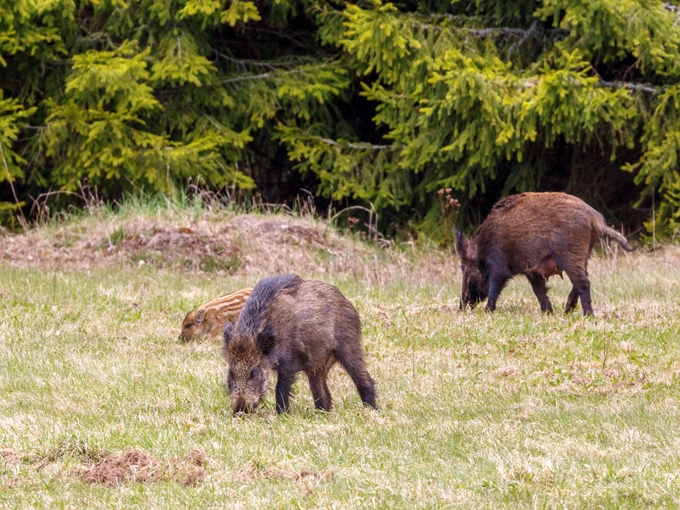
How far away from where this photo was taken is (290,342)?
24.1ft

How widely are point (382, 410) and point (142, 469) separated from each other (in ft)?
7.14

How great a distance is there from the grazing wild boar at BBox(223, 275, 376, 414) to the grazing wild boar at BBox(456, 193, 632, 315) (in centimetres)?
439

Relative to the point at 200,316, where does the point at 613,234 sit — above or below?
above

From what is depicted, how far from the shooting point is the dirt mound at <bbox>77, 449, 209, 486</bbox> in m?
5.96

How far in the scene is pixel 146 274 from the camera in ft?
47.4

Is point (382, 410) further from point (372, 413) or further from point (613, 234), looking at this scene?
point (613, 234)

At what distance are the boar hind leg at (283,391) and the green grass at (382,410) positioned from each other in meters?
0.14

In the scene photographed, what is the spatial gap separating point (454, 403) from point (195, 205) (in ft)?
33.2

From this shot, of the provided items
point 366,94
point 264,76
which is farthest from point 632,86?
point 264,76

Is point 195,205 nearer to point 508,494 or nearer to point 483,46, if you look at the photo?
point 483,46

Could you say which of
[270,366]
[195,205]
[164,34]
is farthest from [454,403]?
[164,34]

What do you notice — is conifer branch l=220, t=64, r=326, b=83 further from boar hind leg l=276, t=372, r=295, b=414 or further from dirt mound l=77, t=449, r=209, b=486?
dirt mound l=77, t=449, r=209, b=486

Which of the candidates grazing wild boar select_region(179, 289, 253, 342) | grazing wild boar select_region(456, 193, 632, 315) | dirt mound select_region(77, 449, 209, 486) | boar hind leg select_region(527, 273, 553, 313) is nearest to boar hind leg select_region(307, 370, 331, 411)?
dirt mound select_region(77, 449, 209, 486)

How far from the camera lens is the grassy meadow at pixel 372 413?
573 cm
